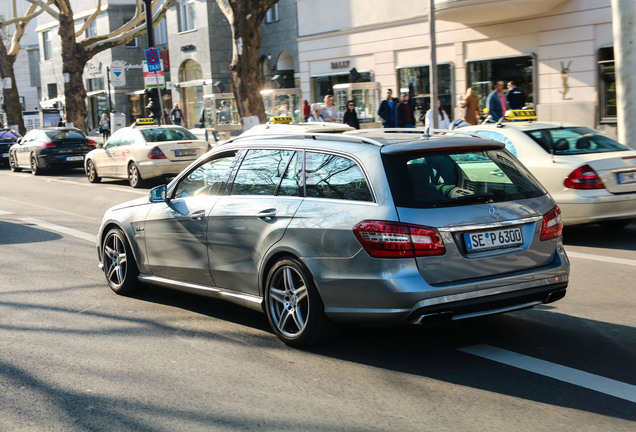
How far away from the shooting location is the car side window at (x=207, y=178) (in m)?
6.50

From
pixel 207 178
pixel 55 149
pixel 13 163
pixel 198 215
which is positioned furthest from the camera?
pixel 13 163

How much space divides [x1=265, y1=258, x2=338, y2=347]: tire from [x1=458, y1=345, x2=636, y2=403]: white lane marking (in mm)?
976

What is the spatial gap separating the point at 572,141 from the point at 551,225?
4.93 m

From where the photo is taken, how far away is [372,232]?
513 cm

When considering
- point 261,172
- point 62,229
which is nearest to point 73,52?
point 62,229

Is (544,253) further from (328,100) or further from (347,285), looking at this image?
(328,100)

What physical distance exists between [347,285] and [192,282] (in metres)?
1.90

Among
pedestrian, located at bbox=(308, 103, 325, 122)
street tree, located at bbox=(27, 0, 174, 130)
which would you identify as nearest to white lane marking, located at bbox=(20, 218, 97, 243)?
pedestrian, located at bbox=(308, 103, 325, 122)

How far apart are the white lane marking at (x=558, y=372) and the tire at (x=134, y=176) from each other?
46.3 ft

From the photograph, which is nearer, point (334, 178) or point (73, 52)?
point (334, 178)

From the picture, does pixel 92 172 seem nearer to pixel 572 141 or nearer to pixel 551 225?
pixel 572 141

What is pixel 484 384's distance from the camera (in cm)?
484

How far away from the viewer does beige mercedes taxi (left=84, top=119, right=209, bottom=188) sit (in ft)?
60.7

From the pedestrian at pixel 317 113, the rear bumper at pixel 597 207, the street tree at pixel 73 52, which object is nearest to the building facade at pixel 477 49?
the pedestrian at pixel 317 113
